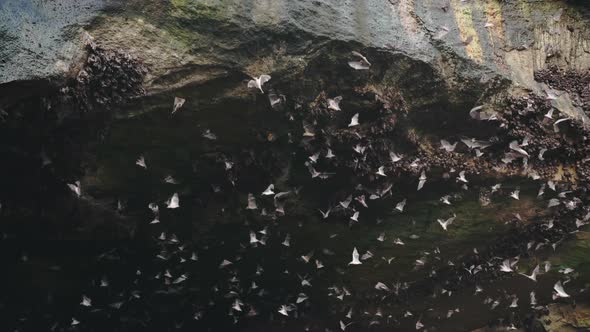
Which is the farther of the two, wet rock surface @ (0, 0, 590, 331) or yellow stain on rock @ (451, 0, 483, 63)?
yellow stain on rock @ (451, 0, 483, 63)

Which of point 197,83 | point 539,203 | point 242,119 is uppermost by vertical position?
point 197,83

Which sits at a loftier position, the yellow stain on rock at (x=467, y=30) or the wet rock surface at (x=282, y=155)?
the yellow stain on rock at (x=467, y=30)

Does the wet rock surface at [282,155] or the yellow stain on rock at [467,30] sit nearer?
the wet rock surface at [282,155]

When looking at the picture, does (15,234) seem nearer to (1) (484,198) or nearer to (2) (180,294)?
(2) (180,294)

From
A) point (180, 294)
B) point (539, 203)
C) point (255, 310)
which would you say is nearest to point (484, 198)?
point (539, 203)

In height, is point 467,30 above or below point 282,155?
above

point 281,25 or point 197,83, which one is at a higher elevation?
Result: point 281,25

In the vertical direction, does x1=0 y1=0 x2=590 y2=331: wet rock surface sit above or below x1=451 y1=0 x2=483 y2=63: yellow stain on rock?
below

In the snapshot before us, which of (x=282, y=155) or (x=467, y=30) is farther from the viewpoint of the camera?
(x=467, y=30)
